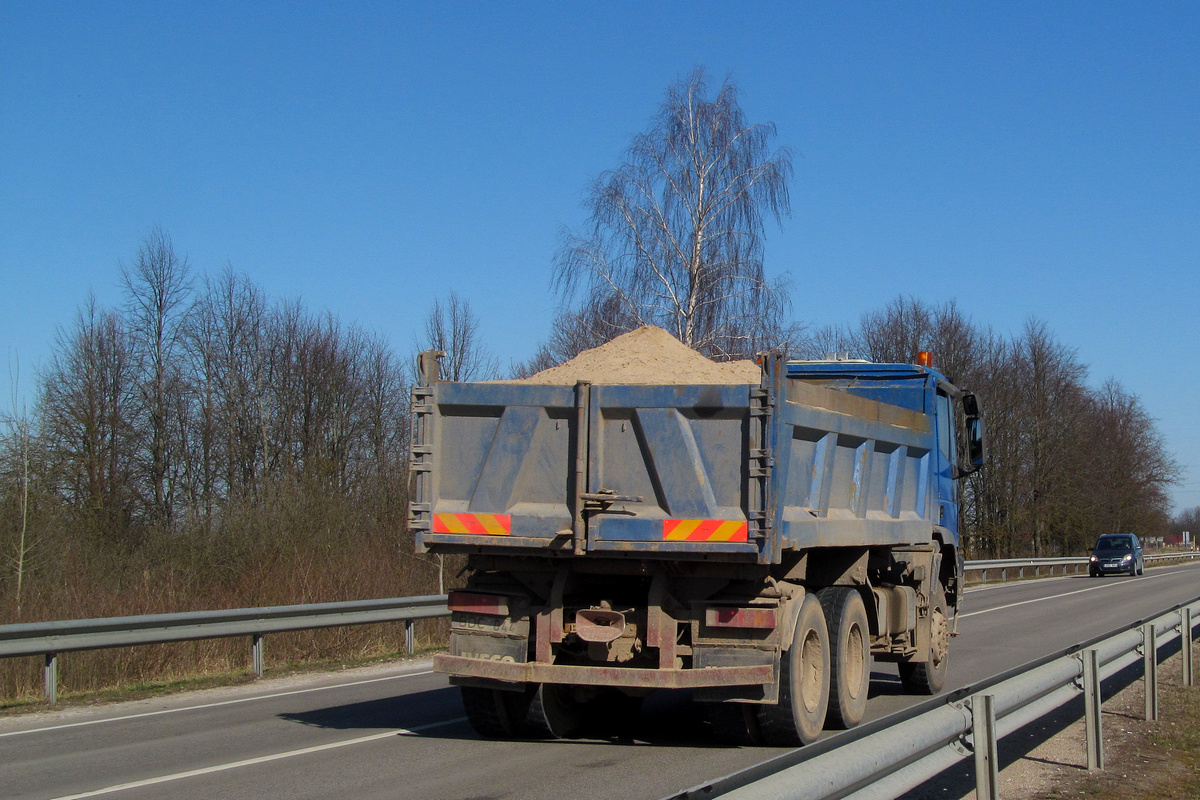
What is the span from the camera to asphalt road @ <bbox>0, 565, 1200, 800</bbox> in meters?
6.49

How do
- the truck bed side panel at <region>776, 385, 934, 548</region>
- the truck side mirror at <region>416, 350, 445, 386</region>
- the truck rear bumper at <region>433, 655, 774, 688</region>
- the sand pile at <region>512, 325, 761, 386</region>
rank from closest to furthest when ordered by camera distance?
the truck rear bumper at <region>433, 655, 774, 688</region> < the truck bed side panel at <region>776, 385, 934, 548</region> < the truck side mirror at <region>416, 350, 445, 386</region> < the sand pile at <region>512, 325, 761, 386</region>

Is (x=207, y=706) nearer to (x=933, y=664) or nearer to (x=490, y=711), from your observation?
(x=490, y=711)

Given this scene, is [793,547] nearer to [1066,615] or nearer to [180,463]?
[1066,615]

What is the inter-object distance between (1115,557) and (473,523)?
39.5 m

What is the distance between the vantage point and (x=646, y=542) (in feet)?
23.3

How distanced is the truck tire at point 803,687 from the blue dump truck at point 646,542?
15 mm

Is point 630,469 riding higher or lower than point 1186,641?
higher

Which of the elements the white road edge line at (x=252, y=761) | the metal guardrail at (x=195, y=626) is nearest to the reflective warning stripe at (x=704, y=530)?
the white road edge line at (x=252, y=761)

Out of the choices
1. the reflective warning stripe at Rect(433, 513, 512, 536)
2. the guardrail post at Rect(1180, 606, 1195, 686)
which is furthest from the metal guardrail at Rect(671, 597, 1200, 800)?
the reflective warning stripe at Rect(433, 513, 512, 536)

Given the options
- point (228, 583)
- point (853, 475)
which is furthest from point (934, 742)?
point (228, 583)

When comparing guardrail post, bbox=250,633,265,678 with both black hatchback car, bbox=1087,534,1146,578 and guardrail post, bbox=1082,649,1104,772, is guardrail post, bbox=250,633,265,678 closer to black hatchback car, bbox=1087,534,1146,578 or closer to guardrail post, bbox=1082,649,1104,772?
guardrail post, bbox=1082,649,1104,772

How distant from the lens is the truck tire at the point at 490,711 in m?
8.00

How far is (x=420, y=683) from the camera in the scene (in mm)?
11844

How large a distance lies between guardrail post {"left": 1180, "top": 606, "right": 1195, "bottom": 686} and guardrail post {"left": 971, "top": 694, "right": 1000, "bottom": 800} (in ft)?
21.6
